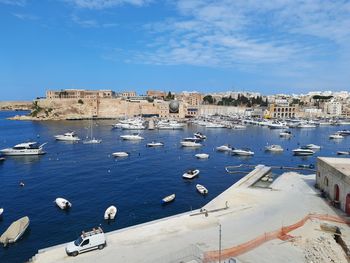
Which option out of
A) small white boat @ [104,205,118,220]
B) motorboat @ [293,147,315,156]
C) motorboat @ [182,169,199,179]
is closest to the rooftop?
motorboat @ [182,169,199,179]

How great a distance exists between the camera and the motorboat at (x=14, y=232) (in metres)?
23.7

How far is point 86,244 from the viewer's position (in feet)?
65.9

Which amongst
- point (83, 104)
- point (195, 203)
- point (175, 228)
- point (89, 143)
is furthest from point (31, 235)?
point (83, 104)

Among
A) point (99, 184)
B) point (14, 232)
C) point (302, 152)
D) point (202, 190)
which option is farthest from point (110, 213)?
point (302, 152)

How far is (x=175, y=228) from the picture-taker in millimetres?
23344

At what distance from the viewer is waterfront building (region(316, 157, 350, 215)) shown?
25.6 meters

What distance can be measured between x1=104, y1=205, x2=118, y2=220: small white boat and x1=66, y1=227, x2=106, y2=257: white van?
754 centimetres

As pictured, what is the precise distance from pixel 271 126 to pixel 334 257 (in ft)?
335

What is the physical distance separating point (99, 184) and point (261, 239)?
78.3 feet

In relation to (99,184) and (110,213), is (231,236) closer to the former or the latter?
(110,213)

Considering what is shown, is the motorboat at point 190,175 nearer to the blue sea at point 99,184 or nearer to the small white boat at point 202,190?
the blue sea at point 99,184

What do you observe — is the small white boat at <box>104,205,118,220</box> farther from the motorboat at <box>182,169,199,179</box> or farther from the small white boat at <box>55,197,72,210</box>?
the motorboat at <box>182,169,199,179</box>

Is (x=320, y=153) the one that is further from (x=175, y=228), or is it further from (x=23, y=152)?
(x=23, y=152)

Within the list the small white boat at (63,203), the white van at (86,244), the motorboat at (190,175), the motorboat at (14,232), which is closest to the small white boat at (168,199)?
the motorboat at (190,175)
